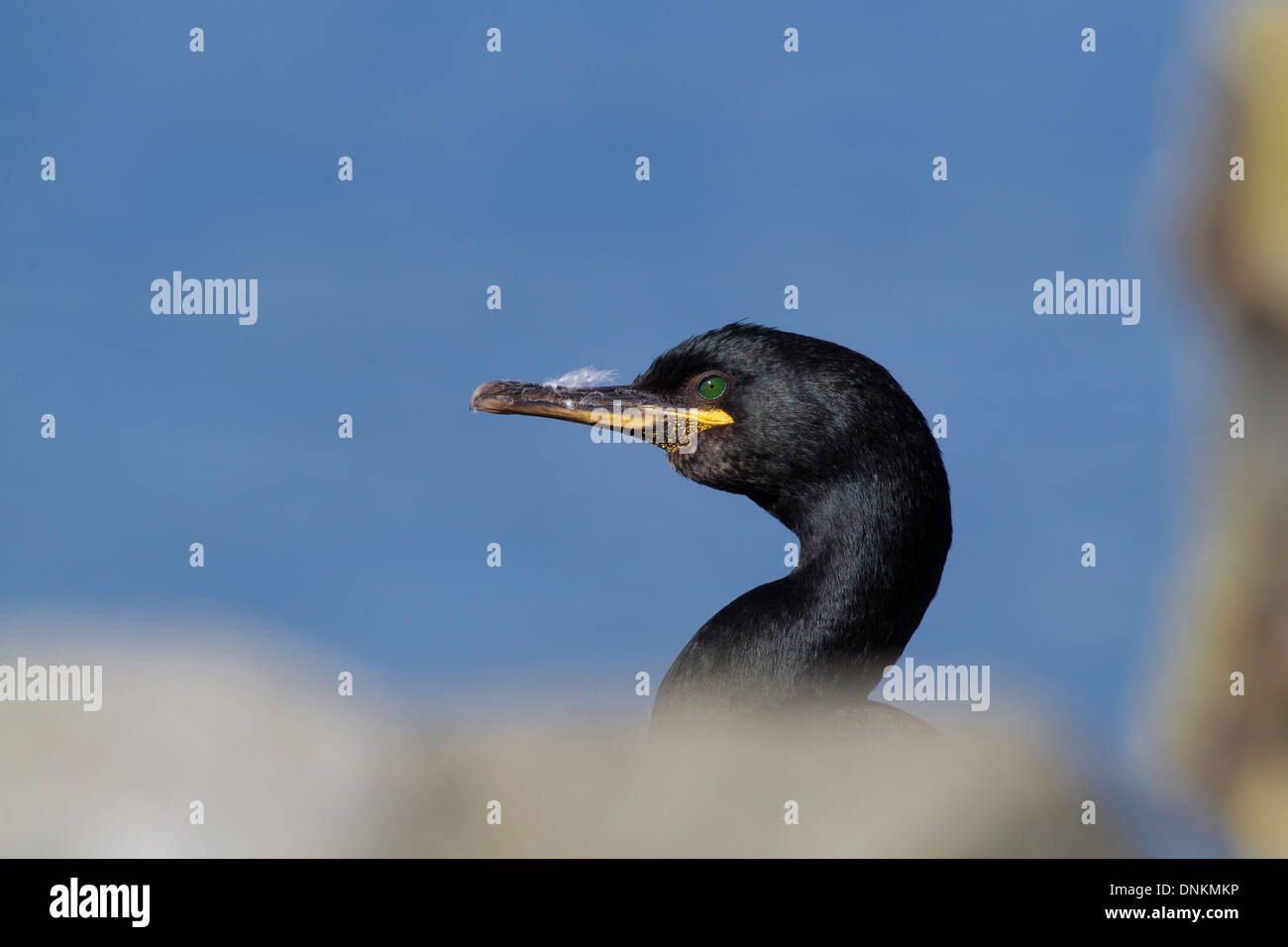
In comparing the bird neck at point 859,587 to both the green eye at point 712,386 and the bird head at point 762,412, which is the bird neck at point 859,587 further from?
the green eye at point 712,386

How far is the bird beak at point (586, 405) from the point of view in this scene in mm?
6656

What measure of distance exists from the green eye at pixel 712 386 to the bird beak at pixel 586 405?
0.73 ft

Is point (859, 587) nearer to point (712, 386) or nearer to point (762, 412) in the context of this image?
point (762, 412)

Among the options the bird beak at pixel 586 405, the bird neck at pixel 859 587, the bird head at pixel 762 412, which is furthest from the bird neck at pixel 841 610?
the bird beak at pixel 586 405

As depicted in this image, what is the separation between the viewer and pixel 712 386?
6.38 meters

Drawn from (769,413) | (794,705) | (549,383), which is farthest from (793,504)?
(549,383)

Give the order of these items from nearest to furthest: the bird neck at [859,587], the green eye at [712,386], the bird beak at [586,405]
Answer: the bird neck at [859,587], the green eye at [712,386], the bird beak at [586,405]

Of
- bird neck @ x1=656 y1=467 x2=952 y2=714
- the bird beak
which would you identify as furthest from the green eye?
bird neck @ x1=656 y1=467 x2=952 y2=714

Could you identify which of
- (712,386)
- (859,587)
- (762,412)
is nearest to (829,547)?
(859,587)

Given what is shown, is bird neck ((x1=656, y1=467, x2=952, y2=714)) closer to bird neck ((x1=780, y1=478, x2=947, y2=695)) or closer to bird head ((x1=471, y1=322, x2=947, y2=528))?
bird neck ((x1=780, y1=478, x2=947, y2=695))

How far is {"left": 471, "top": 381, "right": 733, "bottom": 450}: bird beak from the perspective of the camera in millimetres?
6656

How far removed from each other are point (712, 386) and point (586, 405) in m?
0.69

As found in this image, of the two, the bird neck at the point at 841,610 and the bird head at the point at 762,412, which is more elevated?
the bird head at the point at 762,412
